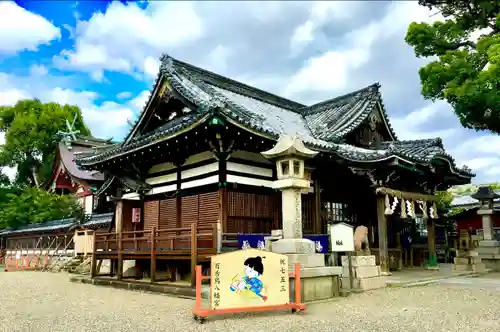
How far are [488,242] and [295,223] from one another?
513 inches

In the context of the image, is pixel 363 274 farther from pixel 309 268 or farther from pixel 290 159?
pixel 290 159

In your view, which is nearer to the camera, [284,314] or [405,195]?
[284,314]

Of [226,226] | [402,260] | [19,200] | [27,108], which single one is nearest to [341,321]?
[226,226]

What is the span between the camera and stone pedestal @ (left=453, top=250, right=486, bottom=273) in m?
16.9

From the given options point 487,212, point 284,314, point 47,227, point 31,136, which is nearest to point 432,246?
point 487,212

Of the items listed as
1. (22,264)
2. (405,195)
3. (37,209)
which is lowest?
(22,264)

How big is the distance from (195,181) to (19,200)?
25.1 m

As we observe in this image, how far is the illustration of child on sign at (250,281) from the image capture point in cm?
820

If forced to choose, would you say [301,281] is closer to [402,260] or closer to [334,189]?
[334,189]

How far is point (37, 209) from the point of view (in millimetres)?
32469

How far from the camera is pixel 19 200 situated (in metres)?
33.2

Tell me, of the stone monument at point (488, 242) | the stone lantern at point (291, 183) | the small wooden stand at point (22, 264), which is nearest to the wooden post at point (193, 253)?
the stone lantern at point (291, 183)

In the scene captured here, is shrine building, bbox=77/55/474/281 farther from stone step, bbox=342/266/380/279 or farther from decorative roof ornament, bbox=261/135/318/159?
stone step, bbox=342/266/380/279

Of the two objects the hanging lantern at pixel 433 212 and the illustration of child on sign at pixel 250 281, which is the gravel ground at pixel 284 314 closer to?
the illustration of child on sign at pixel 250 281
